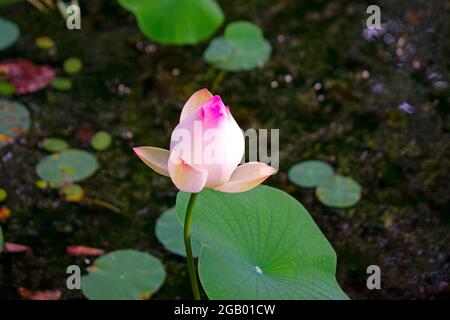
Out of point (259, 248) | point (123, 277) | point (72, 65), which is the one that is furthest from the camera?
point (72, 65)

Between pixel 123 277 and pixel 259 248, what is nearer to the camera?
pixel 259 248

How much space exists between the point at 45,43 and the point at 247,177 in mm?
1438

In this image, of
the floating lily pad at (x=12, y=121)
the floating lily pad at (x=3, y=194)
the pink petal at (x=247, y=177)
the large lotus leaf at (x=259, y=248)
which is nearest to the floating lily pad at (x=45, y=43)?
the floating lily pad at (x=12, y=121)

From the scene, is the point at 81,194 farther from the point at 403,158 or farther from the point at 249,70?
the point at 403,158

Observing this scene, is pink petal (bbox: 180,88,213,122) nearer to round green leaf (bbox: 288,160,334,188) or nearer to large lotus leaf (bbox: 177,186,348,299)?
large lotus leaf (bbox: 177,186,348,299)

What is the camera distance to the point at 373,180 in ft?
5.95

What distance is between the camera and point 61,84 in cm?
209

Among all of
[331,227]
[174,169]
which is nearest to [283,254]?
[174,169]

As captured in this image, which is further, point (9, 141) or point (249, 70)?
point (249, 70)

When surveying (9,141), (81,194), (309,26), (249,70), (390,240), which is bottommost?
(390,240)

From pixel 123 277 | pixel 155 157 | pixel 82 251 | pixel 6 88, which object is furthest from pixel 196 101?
pixel 6 88

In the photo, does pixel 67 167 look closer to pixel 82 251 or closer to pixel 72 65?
pixel 82 251

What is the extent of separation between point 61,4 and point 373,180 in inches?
49.4

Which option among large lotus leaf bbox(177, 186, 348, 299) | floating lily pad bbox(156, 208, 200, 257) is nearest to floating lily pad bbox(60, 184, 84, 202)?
floating lily pad bbox(156, 208, 200, 257)
